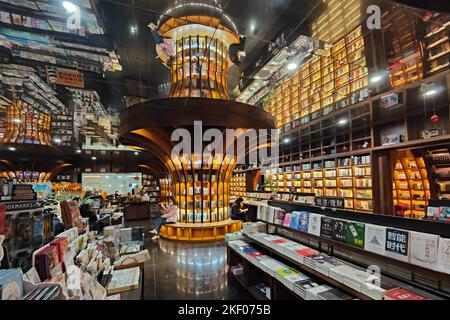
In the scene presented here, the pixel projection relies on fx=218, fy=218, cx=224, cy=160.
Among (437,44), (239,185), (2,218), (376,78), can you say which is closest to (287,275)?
(2,218)

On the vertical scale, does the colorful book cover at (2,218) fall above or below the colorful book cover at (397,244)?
above

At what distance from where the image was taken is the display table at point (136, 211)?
9791 mm

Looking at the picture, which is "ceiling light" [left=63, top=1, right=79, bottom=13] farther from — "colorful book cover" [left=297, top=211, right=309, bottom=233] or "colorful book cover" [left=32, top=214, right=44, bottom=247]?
"colorful book cover" [left=297, top=211, right=309, bottom=233]

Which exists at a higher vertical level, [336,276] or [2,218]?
[2,218]

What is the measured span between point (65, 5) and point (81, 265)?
4710 millimetres

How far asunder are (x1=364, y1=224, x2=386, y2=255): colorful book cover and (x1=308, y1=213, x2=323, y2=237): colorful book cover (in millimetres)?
522

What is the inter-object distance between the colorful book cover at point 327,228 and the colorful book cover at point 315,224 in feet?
0.14

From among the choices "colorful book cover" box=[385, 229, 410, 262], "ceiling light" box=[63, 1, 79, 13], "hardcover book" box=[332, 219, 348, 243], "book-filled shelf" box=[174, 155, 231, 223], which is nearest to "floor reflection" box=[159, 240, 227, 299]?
"book-filled shelf" box=[174, 155, 231, 223]

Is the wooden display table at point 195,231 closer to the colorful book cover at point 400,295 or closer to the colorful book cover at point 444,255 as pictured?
the colorful book cover at point 400,295

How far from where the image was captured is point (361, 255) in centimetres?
206

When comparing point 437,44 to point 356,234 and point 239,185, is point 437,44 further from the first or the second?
point 239,185

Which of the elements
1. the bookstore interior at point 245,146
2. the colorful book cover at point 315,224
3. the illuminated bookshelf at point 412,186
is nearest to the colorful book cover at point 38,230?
the bookstore interior at point 245,146

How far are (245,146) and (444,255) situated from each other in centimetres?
608

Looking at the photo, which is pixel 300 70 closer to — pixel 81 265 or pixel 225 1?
pixel 225 1
